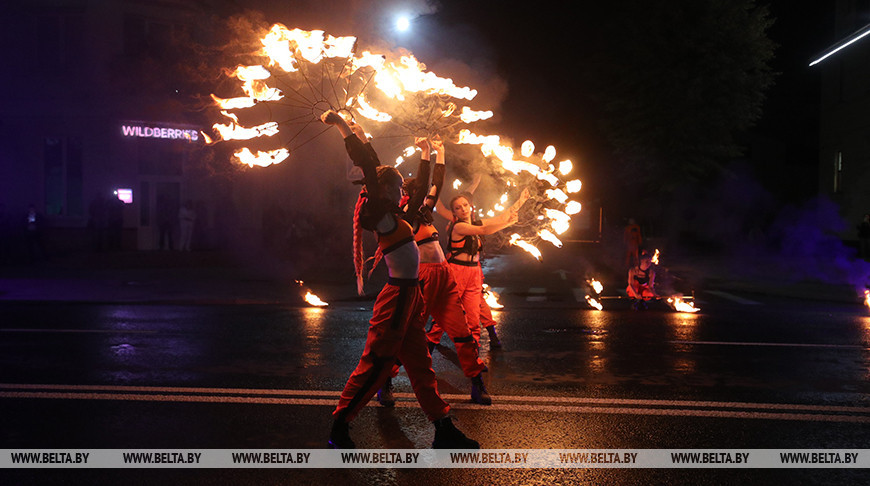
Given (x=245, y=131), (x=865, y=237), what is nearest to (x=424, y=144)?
(x=245, y=131)

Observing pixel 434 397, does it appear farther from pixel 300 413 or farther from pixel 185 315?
pixel 185 315

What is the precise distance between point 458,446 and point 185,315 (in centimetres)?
786

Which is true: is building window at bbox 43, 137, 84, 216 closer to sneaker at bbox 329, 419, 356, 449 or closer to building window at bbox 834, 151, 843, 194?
→ sneaker at bbox 329, 419, 356, 449

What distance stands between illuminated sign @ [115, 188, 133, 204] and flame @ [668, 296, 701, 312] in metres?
17.7

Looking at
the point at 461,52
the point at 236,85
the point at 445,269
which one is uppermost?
the point at 461,52

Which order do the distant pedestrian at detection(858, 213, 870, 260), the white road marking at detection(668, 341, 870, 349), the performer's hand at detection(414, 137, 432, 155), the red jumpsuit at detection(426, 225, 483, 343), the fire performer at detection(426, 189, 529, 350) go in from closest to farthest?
1. the performer's hand at detection(414, 137, 432, 155)
2. the fire performer at detection(426, 189, 529, 350)
3. the red jumpsuit at detection(426, 225, 483, 343)
4. the white road marking at detection(668, 341, 870, 349)
5. the distant pedestrian at detection(858, 213, 870, 260)

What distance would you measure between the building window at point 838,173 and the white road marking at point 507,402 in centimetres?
2686

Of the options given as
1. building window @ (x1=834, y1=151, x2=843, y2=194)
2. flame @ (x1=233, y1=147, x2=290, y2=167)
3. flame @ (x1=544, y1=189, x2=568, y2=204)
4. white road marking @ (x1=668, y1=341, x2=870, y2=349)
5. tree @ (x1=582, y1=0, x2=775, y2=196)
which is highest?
tree @ (x1=582, y1=0, x2=775, y2=196)

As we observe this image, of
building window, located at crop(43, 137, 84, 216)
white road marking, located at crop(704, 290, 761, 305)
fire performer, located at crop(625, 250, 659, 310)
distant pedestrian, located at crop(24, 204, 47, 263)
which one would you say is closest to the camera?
fire performer, located at crop(625, 250, 659, 310)

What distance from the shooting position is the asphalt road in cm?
486

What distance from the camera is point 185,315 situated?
1146 centimetres

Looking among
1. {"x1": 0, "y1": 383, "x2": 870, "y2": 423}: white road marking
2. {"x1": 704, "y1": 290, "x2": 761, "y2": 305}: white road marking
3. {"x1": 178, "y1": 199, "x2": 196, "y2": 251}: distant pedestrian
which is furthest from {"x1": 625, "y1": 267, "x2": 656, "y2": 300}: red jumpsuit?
{"x1": 178, "y1": 199, "x2": 196, "y2": 251}: distant pedestrian

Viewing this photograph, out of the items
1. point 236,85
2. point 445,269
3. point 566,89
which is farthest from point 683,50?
point 445,269

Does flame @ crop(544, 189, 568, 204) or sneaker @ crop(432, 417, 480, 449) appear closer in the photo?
sneaker @ crop(432, 417, 480, 449)
